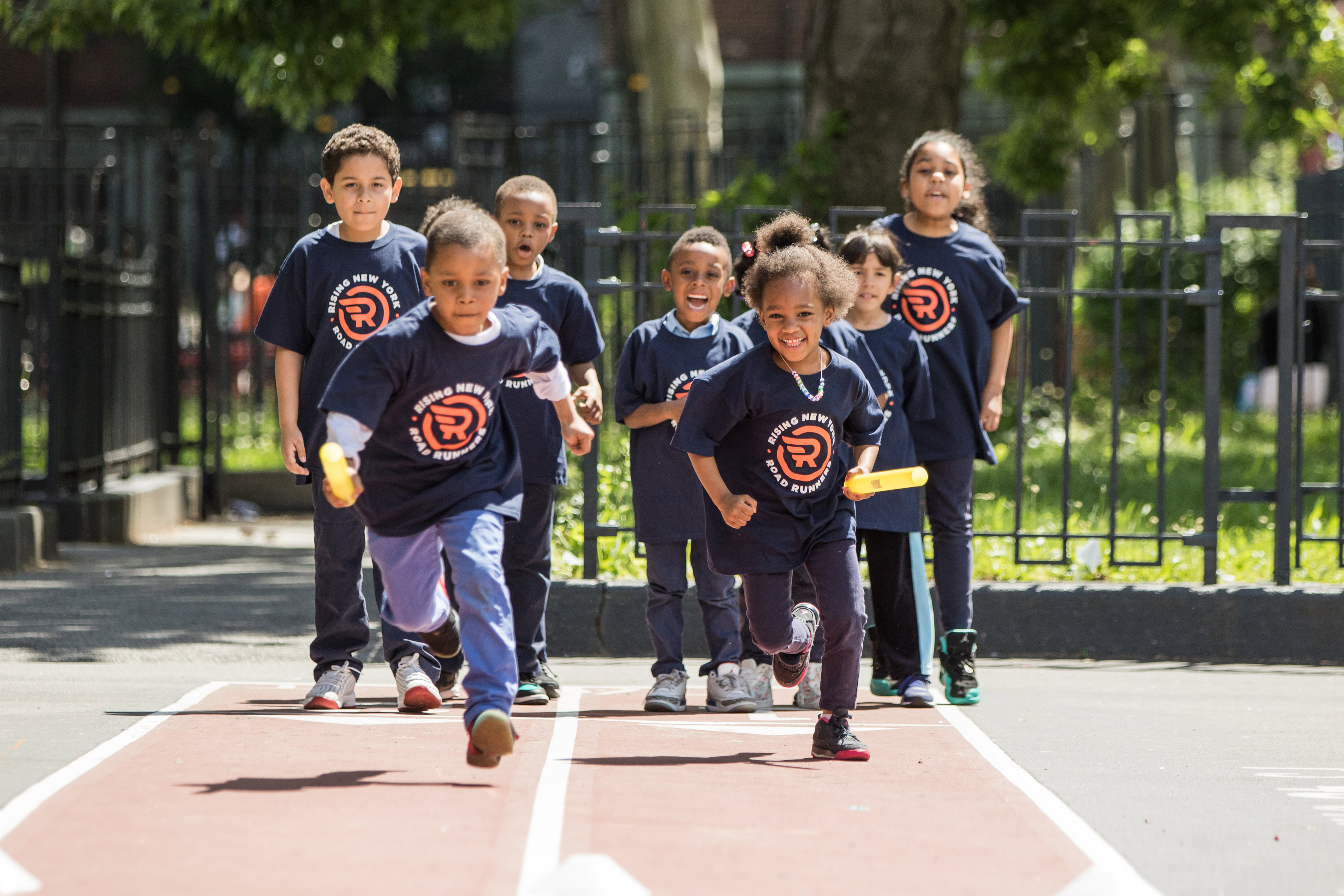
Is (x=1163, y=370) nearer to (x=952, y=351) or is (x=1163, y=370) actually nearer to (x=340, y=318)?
(x=952, y=351)

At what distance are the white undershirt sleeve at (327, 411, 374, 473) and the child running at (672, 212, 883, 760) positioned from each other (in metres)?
1.00

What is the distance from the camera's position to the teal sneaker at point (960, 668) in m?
5.86

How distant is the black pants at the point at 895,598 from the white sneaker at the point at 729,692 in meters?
0.55

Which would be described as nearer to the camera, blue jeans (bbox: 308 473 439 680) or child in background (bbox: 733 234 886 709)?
blue jeans (bbox: 308 473 439 680)

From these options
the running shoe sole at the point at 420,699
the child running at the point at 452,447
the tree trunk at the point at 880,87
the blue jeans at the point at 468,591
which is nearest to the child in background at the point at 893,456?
the child running at the point at 452,447

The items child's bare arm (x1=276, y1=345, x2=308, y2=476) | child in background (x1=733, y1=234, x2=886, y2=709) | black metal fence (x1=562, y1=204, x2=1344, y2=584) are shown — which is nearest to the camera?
child's bare arm (x1=276, y1=345, x2=308, y2=476)

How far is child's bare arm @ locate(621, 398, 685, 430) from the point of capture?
5520 millimetres

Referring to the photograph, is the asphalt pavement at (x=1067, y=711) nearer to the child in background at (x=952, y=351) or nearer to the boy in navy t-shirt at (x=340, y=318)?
the child in background at (x=952, y=351)

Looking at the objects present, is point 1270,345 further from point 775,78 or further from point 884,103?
point 775,78

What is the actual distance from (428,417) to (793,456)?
1118 mm

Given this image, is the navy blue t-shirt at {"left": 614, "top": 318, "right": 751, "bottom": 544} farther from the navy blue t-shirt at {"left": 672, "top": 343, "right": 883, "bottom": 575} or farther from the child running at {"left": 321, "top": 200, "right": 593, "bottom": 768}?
the child running at {"left": 321, "top": 200, "right": 593, "bottom": 768}

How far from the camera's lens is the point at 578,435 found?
510 centimetres

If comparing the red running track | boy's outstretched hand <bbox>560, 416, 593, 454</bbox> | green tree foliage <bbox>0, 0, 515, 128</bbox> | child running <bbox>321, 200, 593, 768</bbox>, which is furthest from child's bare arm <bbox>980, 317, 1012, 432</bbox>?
green tree foliage <bbox>0, 0, 515, 128</bbox>

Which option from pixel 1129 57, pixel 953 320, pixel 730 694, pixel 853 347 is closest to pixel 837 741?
pixel 730 694
